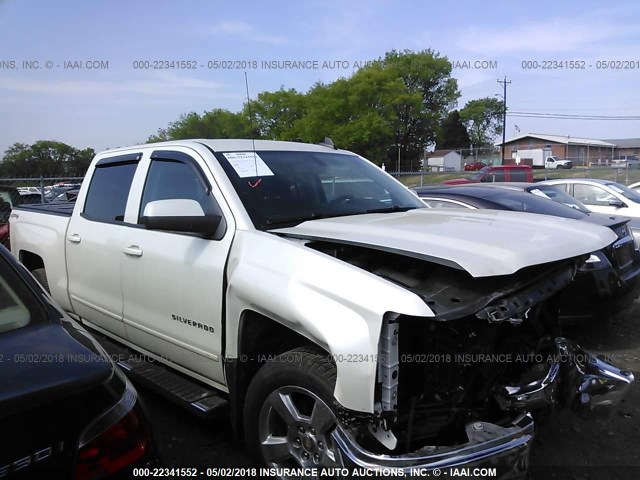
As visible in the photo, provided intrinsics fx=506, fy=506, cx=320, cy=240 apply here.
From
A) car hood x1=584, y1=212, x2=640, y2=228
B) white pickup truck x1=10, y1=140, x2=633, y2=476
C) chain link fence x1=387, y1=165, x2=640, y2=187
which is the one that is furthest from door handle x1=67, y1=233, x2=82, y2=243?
chain link fence x1=387, y1=165, x2=640, y2=187

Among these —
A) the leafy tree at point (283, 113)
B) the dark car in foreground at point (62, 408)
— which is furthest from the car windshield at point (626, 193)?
the leafy tree at point (283, 113)

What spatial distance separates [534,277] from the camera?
7.95ft

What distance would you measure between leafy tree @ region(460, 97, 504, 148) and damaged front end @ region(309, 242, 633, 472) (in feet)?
295

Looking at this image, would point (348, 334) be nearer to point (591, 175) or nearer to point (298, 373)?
point (298, 373)

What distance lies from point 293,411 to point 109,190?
2622 mm

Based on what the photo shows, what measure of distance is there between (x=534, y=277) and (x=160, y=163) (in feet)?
8.36

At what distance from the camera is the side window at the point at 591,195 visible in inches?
386

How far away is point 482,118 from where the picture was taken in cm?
8819

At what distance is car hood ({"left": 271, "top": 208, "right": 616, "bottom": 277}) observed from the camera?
7.04 ft

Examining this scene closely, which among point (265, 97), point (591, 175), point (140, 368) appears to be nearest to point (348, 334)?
point (140, 368)

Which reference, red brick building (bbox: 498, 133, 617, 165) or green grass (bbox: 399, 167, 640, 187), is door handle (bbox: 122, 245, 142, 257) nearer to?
green grass (bbox: 399, 167, 640, 187)

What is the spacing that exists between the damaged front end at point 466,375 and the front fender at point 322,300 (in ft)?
0.23

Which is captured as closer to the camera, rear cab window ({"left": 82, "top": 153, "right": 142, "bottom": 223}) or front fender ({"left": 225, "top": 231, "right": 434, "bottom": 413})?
front fender ({"left": 225, "top": 231, "right": 434, "bottom": 413})

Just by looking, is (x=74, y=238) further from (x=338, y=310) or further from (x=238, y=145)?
(x=338, y=310)
